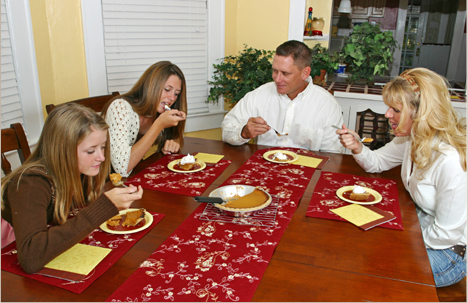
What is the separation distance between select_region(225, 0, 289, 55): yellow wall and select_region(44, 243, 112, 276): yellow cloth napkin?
2.69m

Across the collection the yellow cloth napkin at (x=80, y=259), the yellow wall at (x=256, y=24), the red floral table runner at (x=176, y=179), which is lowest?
the yellow cloth napkin at (x=80, y=259)

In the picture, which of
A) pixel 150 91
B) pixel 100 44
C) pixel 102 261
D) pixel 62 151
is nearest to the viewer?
pixel 102 261

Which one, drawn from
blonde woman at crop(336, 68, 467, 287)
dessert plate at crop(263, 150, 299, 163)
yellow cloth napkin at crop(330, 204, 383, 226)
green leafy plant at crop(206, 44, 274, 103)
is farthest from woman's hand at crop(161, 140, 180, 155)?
green leafy plant at crop(206, 44, 274, 103)

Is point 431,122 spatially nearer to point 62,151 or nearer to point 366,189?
point 366,189

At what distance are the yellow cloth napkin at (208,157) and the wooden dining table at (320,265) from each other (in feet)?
1.53

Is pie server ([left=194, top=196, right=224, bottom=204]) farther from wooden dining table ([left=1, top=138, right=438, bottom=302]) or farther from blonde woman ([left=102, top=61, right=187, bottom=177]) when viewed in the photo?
blonde woman ([left=102, top=61, right=187, bottom=177])

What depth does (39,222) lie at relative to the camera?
1.08 meters

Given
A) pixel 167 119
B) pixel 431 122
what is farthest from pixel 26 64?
pixel 431 122

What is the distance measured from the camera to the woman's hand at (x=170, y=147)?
207cm

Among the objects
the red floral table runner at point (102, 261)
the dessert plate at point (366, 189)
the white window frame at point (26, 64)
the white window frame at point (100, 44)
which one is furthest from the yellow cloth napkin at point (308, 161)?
the white window frame at point (26, 64)

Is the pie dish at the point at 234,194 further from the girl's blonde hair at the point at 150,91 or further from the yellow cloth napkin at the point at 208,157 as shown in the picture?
the girl's blonde hair at the point at 150,91

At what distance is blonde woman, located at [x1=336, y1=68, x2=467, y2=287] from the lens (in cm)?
139

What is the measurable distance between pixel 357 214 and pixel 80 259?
39.1 inches

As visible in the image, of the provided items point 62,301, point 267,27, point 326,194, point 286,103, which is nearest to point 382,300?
point 326,194
